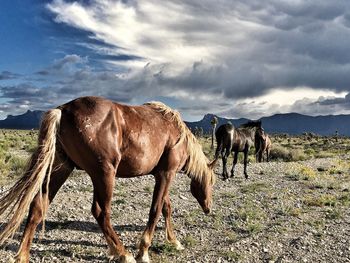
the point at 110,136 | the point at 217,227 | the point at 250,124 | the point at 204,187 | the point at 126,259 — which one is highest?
the point at 250,124

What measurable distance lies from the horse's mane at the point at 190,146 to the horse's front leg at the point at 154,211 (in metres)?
0.70

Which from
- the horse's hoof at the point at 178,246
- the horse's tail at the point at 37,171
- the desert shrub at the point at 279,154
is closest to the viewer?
the horse's tail at the point at 37,171

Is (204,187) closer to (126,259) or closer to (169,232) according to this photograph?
(169,232)

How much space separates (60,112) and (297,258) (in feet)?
15.4

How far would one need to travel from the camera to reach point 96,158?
231 inches

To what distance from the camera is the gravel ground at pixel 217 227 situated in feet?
23.1

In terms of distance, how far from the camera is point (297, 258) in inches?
280

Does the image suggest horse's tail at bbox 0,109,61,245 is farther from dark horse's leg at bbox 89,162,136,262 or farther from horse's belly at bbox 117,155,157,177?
horse's belly at bbox 117,155,157,177

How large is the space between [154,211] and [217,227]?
243 cm

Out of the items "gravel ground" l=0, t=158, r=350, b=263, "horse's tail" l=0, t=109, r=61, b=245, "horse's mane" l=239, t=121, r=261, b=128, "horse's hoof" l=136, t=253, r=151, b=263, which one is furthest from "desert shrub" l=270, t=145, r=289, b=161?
"horse's tail" l=0, t=109, r=61, b=245

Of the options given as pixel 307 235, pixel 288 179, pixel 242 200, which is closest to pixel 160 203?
pixel 307 235

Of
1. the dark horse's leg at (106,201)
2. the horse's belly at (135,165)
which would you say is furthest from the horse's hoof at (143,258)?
the horse's belly at (135,165)

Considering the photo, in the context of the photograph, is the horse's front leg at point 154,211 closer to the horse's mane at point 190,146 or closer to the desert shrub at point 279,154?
the horse's mane at point 190,146

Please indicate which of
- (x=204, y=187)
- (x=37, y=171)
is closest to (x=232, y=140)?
(x=204, y=187)
